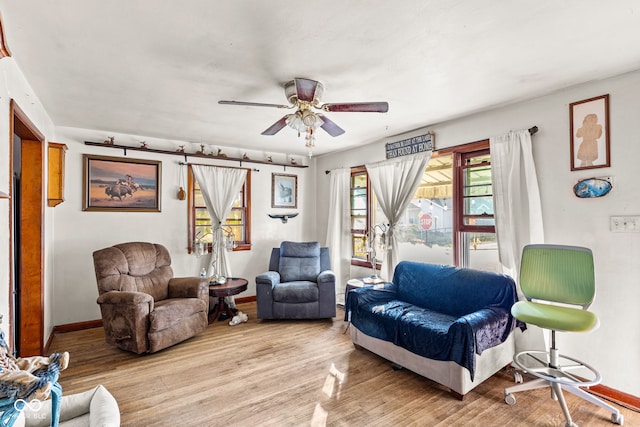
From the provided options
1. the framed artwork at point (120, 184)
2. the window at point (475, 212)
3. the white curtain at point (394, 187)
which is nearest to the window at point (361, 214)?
the white curtain at point (394, 187)

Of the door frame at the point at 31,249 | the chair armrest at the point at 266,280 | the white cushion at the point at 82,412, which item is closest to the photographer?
the white cushion at the point at 82,412

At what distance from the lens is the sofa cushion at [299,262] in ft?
14.6

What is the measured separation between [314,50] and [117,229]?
Result: 11.7 feet

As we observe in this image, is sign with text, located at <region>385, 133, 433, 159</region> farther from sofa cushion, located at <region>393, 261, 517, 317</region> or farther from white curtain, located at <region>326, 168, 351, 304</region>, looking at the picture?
sofa cushion, located at <region>393, 261, 517, 317</region>

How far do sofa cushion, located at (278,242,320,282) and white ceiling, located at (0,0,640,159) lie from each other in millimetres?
2092

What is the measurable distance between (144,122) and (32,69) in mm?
1340

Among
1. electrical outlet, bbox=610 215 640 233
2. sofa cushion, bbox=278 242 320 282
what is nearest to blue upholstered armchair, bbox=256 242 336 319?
sofa cushion, bbox=278 242 320 282

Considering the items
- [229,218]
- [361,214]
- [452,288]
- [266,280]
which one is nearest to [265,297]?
[266,280]

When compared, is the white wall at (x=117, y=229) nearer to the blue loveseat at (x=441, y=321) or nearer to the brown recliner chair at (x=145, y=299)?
the brown recliner chair at (x=145, y=299)

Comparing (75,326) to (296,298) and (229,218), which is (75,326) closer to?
(229,218)

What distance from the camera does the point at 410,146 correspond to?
398cm

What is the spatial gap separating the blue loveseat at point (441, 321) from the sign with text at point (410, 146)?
56.1 inches

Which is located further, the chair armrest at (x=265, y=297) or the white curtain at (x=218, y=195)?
the white curtain at (x=218, y=195)

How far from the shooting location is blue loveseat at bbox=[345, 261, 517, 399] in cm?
236
